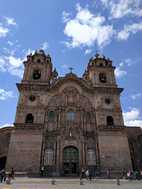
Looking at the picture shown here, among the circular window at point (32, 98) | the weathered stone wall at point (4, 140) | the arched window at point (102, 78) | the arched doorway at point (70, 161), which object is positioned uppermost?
the arched window at point (102, 78)

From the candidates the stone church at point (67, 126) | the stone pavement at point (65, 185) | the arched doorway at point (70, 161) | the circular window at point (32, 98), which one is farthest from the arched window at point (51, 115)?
the stone pavement at point (65, 185)

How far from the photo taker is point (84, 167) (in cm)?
2598

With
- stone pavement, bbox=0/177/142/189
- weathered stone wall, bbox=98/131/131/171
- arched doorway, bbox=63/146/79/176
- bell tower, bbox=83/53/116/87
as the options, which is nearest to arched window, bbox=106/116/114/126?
weathered stone wall, bbox=98/131/131/171

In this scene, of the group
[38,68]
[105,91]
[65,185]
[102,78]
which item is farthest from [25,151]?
[102,78]

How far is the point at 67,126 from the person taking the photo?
2831cm

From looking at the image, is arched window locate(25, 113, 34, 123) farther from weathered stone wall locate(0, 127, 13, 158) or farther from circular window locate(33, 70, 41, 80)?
circular window locate(33, 70, 41, 80)

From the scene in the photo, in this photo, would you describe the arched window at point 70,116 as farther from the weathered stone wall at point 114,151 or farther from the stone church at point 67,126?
the weathered stone wall at point 114,151

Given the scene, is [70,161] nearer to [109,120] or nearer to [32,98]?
[109,120]

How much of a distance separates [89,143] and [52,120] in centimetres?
614

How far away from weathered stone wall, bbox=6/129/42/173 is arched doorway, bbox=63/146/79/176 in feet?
11.5

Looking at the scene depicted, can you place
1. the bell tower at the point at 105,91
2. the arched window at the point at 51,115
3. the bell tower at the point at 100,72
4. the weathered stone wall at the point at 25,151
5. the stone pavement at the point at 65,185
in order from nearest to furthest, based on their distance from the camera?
the stone pavement at the point at 65,185, the weathered stone wall at the point at 25,151, the arched window at the point at 51,115, the bell tower at the point at 105,91, the bell tower at the point at 100,72

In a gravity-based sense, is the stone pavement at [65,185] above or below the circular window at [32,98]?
below

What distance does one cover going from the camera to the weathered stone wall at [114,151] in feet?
85.3

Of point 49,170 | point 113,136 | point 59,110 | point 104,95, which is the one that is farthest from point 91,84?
point 49,170
